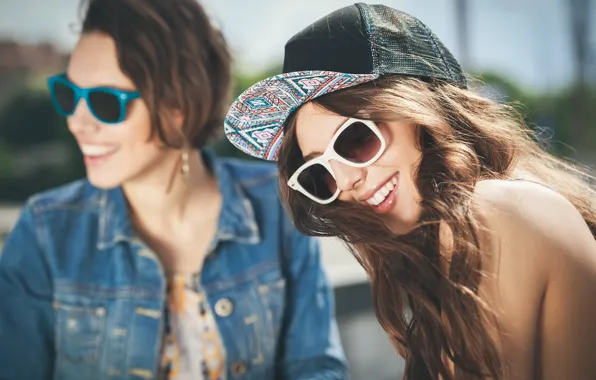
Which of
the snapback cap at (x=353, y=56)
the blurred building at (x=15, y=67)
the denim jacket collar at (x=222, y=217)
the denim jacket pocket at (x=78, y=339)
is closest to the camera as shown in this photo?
the snapback cap at (x=353, y=56)

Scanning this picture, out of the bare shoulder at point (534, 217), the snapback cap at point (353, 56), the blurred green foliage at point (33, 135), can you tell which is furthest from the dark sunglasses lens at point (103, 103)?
the blurred green foliage at point (33, 135)

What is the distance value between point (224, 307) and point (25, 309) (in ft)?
2.13

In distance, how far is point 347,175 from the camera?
54.2 inches

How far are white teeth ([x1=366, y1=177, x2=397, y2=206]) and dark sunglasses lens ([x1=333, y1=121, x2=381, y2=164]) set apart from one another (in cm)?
8

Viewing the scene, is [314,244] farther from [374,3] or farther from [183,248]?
[374,3]

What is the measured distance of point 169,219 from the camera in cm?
221

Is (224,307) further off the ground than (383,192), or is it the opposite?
(383,192)

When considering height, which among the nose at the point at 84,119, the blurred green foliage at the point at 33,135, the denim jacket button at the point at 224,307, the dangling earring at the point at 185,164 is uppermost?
the nose at the point at 84,119

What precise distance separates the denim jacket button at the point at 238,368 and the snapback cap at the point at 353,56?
100 centimetres

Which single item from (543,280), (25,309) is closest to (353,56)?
(543,280)

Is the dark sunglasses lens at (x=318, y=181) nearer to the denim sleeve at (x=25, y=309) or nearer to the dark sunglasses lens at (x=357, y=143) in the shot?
the dark sunglasses lens at (x=357, y=143)

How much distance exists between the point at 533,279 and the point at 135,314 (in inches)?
53.3

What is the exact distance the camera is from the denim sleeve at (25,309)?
1.99m

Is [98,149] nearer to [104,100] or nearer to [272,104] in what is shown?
[104,100]
